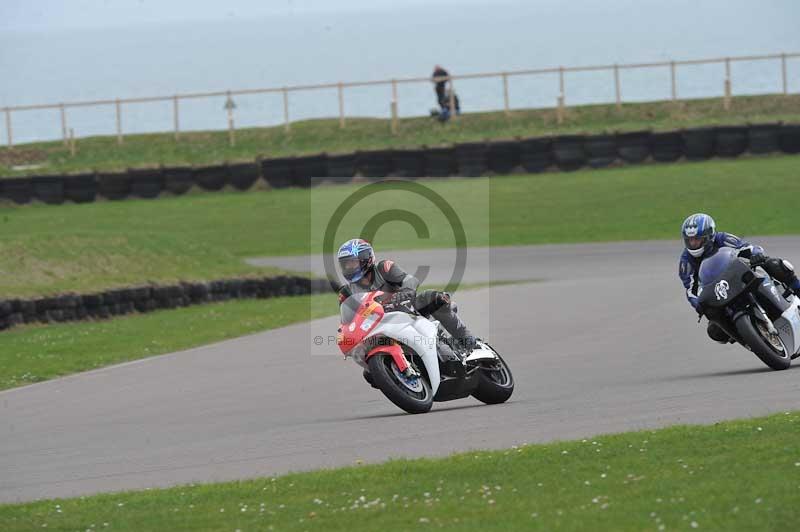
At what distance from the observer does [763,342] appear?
12570mm

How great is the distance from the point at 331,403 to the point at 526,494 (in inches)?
210

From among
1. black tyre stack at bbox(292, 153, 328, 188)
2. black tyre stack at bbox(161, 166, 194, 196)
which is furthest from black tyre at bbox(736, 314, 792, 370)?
black tyre stack at bbox(161, 166, 194, 196)

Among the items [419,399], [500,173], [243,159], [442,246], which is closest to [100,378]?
[419,399]

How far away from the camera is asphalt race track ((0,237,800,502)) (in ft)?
33.0

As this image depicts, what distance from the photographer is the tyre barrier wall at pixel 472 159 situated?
37.5 m

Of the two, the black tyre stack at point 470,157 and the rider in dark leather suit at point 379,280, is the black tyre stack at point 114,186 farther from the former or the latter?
the rider in dark leather suit at point 379,280

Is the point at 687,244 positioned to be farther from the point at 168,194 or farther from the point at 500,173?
the point at 168,194

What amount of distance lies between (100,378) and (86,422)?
3.35 meters

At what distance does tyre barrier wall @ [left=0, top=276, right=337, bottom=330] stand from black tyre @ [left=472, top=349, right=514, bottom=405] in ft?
33.6

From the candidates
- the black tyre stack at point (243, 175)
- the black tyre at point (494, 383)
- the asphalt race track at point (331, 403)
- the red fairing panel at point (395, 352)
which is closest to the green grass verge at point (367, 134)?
the black tyre stack at point (243, 175)

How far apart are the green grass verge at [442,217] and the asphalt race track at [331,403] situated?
6.99 m

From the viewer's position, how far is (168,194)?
134 ft

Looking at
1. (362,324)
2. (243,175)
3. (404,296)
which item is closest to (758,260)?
(404,296)

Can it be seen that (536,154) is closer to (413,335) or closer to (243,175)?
(243,175)
